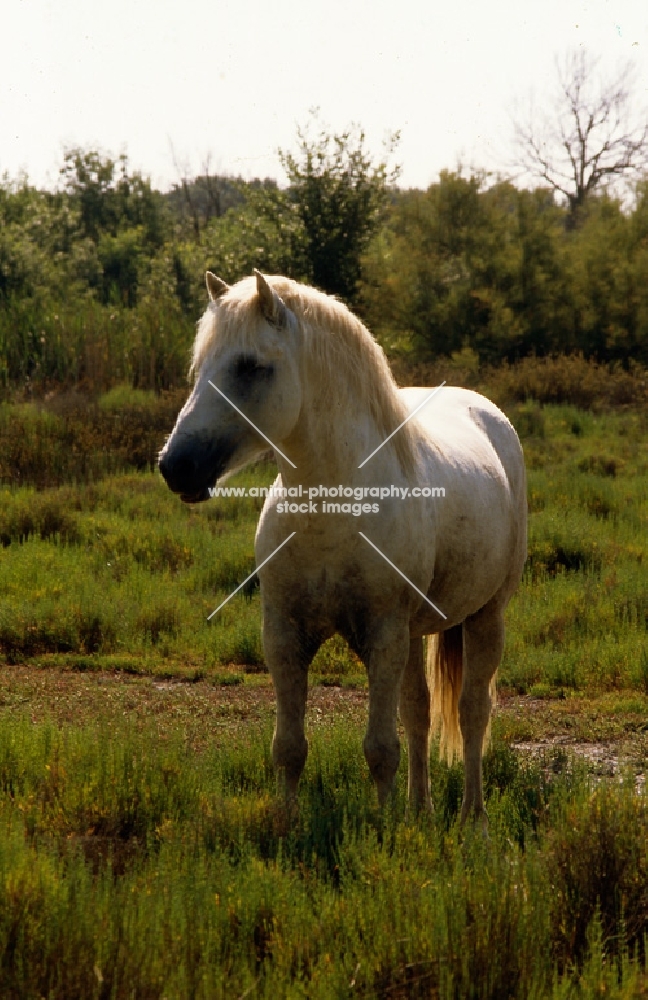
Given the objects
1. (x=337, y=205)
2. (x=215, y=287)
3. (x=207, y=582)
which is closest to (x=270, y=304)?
(x=215, y=287)

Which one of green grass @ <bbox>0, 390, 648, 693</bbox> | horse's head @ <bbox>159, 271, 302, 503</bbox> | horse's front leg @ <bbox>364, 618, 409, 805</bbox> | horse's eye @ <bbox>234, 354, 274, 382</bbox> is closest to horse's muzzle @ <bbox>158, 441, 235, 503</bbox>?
horse's head @ <bbox>159, 271, 302, 503</bbox>

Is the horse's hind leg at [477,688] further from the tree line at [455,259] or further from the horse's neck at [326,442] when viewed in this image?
the tree line at [455,259]

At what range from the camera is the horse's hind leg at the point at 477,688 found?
489 cm

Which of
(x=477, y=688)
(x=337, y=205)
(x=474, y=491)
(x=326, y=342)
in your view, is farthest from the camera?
(x=337, y=205)

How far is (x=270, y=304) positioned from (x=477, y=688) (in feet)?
7.15

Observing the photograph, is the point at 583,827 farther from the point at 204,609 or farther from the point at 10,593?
the point at 10,593

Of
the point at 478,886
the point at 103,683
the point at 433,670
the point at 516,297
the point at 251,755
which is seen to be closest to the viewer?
the point at 478,886

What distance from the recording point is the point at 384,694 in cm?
405

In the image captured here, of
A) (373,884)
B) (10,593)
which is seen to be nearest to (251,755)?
(373,884)

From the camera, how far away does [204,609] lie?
8070mm

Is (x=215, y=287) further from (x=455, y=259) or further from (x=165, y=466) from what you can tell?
(x=455, y=259)

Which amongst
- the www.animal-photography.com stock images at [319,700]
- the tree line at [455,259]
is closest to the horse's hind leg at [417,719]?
the www.animal-photography.com stock images at [319,700]

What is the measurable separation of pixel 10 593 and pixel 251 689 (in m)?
2.37

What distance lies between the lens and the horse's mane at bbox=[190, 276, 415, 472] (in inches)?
145
